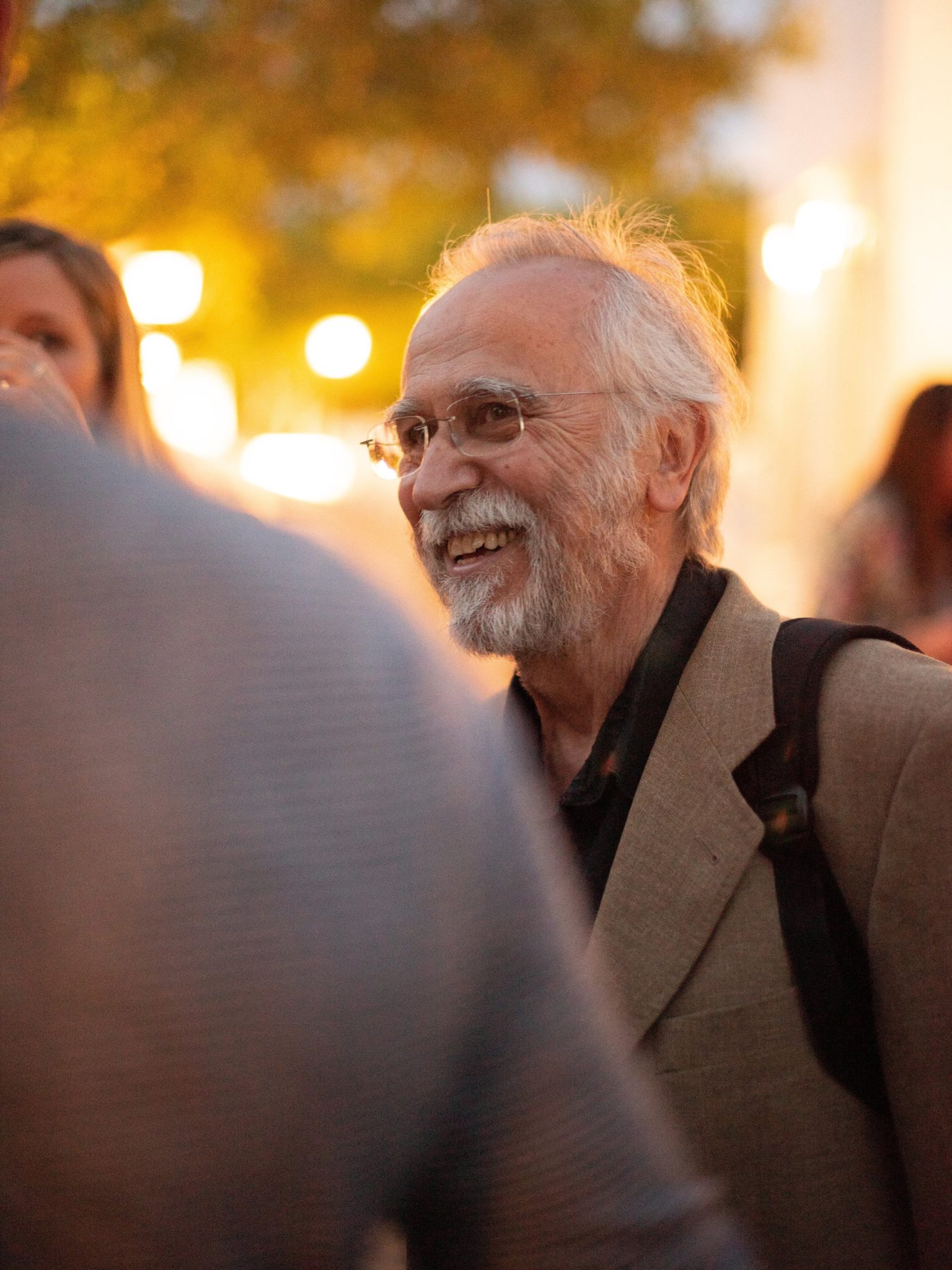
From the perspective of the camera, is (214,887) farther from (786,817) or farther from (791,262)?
(791,262)

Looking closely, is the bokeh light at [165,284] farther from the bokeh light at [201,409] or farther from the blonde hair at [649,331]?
the blonde hair at [649,331]

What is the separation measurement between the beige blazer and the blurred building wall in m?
7.79

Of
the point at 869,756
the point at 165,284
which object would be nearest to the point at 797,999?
the point at 869,756

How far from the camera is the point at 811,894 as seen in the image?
182cm

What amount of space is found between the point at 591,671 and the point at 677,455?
461 mm

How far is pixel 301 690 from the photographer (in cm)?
62

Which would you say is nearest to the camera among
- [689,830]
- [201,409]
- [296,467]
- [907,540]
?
[689,830]

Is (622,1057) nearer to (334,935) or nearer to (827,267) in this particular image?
(334,935)

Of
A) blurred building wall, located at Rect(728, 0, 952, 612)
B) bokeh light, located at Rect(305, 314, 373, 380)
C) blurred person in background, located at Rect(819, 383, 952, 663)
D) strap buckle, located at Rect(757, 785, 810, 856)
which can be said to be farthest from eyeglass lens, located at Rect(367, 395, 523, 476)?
bokeh light, located at Rect(305, 314, 373, 380)

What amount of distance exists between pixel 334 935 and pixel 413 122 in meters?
8.35

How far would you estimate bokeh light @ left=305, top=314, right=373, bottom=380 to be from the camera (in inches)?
777

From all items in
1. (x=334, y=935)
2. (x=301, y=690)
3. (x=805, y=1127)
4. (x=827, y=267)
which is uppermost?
(x=827, y=267)

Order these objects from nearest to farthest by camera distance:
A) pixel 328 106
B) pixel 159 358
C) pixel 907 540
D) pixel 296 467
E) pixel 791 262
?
1. pixel 907 540
2. pixel 328 106
3. pixel 159 358
4. pixel 296 467
5. pixel 791 262

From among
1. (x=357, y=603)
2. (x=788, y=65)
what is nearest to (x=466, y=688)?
(x=357, y=603)
